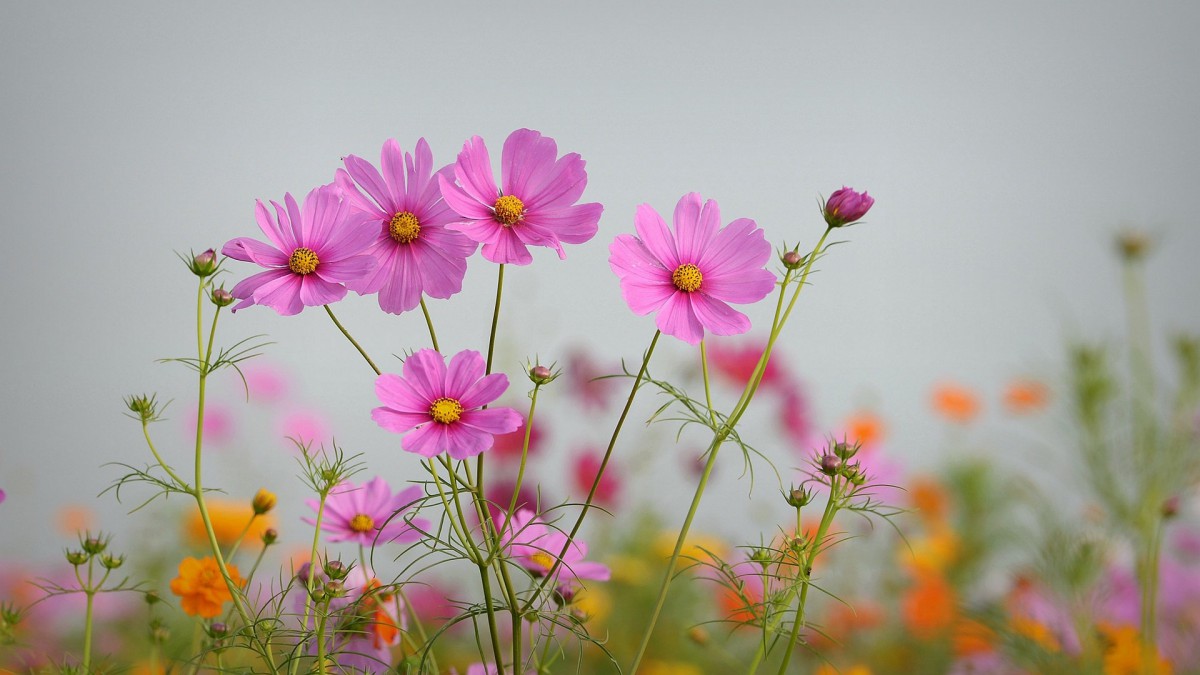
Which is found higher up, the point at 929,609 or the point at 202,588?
the point at 929,609

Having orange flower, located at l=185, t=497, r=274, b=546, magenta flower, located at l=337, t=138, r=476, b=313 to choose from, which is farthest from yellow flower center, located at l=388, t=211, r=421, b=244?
orange flower, located at l=185, t=497, r=274, b=546

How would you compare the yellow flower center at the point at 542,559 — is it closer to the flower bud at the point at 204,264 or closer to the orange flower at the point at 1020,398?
the flower bud at the point at 204,264

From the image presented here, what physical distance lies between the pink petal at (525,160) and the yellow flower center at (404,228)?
0.16 ft

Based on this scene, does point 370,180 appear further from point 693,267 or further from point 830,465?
point 830,465

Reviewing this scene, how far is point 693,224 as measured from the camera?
19.9 inches

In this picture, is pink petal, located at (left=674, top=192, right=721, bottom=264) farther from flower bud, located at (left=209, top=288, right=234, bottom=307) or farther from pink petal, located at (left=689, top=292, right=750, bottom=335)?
flower bud, located at (left=209, top=288, right=234, bottom=307)

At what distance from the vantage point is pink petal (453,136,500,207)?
46 centimetres

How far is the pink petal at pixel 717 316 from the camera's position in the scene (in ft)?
1.57

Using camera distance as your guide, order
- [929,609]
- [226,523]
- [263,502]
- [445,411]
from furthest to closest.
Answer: [929,609], [226,523], [263,502], [445,411]

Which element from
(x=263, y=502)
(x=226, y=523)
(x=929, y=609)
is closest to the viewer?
(x=263, y=502)

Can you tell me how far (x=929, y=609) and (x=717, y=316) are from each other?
3.58 ft

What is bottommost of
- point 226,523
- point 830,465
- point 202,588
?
point 202,588

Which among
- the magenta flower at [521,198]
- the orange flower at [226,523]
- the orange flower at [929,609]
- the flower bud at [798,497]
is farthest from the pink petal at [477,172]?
the orange flower at [929,609]

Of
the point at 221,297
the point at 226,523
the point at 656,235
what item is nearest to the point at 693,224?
the point at 656,235
